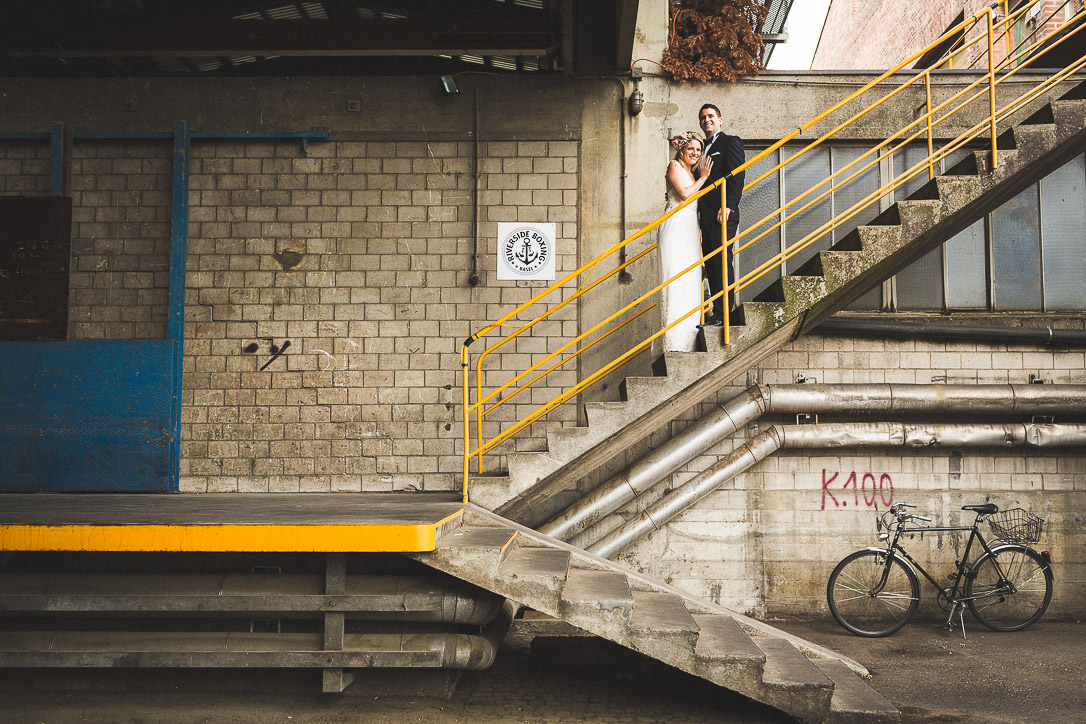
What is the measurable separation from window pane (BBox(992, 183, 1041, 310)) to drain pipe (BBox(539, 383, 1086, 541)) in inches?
36.1

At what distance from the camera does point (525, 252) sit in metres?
6.96

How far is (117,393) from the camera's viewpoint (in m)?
6.79

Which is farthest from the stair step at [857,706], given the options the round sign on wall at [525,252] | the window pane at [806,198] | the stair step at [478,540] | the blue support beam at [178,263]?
the blue support beam at [178,263]

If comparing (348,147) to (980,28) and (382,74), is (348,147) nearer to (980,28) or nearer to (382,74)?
(382,74)

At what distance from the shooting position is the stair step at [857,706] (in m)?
3.96

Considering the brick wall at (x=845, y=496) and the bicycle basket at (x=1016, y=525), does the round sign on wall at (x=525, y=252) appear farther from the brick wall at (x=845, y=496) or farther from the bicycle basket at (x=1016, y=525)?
the bicycle basket at (x=1016, y=525)

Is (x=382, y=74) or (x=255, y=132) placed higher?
(x=382, y=74)

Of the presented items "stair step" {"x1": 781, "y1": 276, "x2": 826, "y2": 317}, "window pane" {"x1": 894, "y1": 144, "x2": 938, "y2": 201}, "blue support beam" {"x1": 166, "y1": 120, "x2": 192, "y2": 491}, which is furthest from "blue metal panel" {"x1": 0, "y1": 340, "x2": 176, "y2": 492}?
"window pane" {"x1": 894, "y1": 144, "x2": 938, "y2": 201}

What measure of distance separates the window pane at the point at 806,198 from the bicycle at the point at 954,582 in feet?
8.34

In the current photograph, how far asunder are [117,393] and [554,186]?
4494 millimetres

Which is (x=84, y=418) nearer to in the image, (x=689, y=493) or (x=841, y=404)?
(x=689, y=493)

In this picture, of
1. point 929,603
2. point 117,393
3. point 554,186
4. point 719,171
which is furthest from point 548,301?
point 929,603

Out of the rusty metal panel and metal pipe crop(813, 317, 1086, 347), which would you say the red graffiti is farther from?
the rusty metal panel

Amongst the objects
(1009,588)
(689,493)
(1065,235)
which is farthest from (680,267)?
(1065,235)
